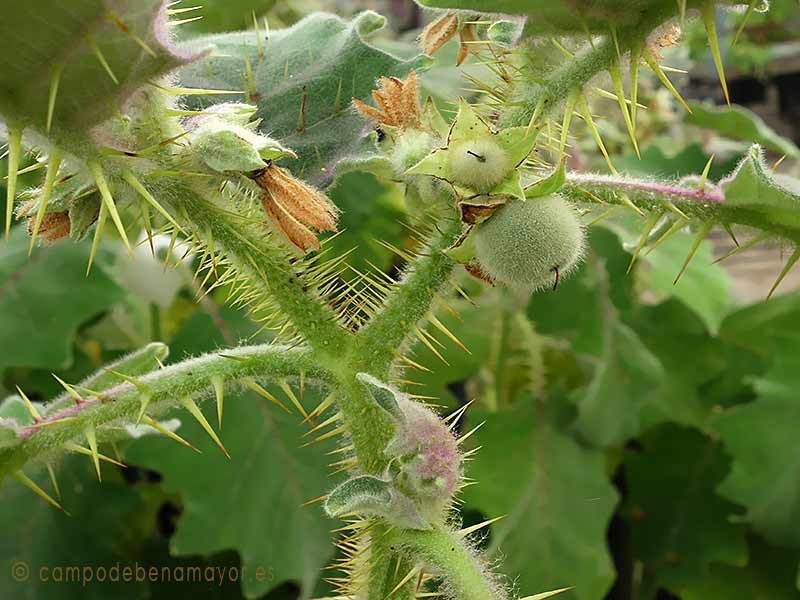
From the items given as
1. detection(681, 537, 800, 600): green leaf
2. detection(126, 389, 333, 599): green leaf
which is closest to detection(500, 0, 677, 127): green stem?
detection(126, 389, 333, 599): green leaf

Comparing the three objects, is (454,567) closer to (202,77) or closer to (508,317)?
(202,77)

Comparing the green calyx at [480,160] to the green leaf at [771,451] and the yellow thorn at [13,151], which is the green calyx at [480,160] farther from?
the green leaf at [771,451]

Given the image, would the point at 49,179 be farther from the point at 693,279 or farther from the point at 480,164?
the point at 693,279

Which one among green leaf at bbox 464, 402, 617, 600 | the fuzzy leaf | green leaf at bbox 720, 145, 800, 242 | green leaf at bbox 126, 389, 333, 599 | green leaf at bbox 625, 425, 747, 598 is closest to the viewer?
the fuzzy leaf

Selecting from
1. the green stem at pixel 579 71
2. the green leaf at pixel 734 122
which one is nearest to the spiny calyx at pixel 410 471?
the green stem at pixel 579 71

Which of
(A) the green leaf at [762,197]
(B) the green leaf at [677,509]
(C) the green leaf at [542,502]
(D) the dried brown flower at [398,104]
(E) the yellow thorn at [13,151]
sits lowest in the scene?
(B) the green leaf at [677,509]

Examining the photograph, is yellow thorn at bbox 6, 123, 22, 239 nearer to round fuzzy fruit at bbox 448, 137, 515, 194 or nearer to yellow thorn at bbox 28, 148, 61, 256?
yellow thorn at bbox 28, 148, 61, 256
